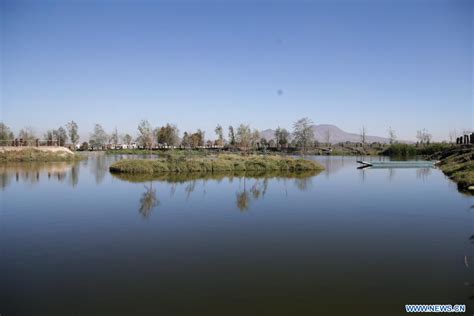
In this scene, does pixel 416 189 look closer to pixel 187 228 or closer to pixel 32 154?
pixel 187 228

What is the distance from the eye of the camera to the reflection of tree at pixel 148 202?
11.0 metres

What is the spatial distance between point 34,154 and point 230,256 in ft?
118

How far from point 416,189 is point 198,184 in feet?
36.9

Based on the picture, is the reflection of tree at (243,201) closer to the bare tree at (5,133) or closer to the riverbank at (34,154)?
the riverbank at (34,154)

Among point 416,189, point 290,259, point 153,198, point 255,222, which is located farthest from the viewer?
point 416,189

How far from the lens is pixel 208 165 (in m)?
26.4

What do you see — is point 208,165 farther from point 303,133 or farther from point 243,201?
point 303,133

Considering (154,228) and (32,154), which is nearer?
(154,228)

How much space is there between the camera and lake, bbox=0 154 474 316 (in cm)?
496

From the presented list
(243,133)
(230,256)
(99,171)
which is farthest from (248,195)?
(243,133)

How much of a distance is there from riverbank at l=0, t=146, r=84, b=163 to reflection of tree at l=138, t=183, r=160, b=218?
25.4 metres

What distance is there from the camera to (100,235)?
824cm

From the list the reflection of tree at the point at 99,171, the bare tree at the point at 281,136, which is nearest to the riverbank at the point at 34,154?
the reflection of tree at the point at 99,171

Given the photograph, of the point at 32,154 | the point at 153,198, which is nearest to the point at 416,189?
the point at 153,198
